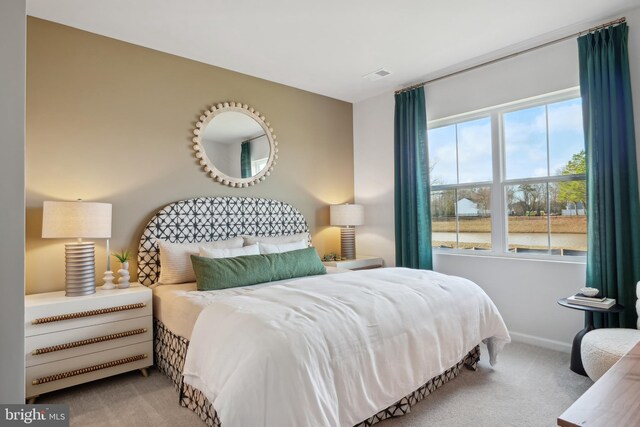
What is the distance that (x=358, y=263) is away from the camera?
4.34m

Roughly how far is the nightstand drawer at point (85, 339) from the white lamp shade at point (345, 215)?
240cm

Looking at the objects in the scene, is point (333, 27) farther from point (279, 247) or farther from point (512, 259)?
point (512, 259)

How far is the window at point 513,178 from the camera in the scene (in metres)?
3.19

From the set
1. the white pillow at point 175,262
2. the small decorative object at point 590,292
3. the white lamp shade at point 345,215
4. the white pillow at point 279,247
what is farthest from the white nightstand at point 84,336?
the small decorative object at point 590,292

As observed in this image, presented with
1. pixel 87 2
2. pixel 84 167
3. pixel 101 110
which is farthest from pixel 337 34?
pixel 84 167

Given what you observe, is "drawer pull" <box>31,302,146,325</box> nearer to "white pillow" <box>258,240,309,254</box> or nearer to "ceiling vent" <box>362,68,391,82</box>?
"white pillow" <box>258,240,309,254</box>

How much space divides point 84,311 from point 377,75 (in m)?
3.51

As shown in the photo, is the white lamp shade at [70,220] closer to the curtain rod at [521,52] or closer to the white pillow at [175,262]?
the white pillow at [175,262]

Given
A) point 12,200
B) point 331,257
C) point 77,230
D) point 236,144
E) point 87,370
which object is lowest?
point 87,370

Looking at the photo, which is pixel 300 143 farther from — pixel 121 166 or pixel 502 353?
pixel 502 353

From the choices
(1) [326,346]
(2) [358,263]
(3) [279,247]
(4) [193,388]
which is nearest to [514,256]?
(2) [358,263]

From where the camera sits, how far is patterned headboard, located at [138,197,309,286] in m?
3.18

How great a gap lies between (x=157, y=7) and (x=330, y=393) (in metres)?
2.86

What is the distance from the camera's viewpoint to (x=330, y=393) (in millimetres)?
1572
